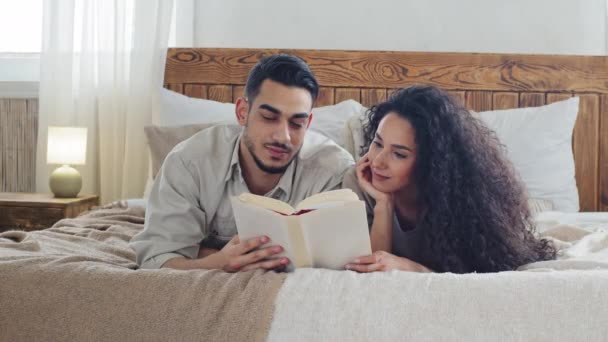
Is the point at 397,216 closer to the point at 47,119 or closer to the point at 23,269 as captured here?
the point at 23,269

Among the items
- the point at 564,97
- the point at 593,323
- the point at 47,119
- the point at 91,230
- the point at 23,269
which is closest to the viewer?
the point at 593,323

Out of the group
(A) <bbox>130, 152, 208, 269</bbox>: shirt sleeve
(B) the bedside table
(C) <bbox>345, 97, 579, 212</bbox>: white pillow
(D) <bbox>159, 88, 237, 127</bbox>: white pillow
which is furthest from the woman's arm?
(B) the bedside table

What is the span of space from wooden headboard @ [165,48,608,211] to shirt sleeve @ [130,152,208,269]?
147 centimetres

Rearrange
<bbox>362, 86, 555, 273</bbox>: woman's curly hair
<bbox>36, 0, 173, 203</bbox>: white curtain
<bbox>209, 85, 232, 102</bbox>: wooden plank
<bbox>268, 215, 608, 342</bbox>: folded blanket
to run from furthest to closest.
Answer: <bbox>36, 0, 173, 203</bbox>: white curtain < <bbox>209, 85, 232, 102</bbox>: wooden plank < <bbox>362, 86, 555, 273</bbox>: woman's curly hair < <bbox>268, 215, 608, 342</bbox>: folded blanket

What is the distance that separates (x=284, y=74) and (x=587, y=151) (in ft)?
6.19

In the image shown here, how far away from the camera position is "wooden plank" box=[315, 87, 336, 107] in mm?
3205

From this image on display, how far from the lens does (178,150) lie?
1847 mm

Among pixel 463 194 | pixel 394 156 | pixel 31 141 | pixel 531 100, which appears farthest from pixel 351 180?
pixel 31 141

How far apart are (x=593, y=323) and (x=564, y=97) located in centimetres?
218

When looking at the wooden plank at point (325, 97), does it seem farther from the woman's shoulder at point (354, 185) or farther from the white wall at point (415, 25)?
the woman's shoulder at point (354, 185)

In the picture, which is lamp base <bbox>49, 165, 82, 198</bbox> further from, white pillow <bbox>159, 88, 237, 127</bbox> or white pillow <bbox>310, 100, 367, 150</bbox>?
white pillow <bbox>310, 100, 367, 150</bbox>

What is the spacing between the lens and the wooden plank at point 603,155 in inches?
123

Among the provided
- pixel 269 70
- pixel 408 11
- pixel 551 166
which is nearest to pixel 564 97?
pixel 551 166

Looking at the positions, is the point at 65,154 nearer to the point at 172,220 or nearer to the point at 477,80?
the point at 172,220
